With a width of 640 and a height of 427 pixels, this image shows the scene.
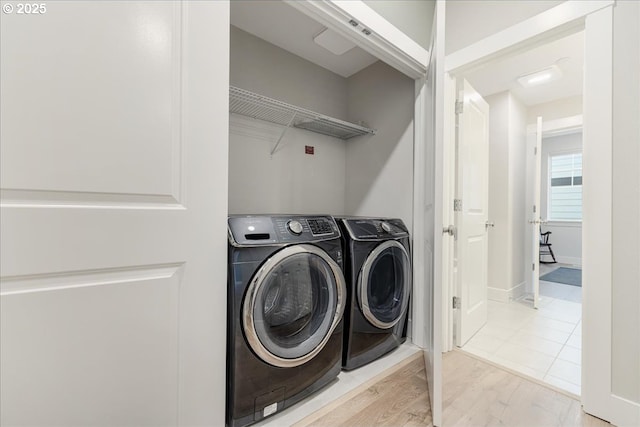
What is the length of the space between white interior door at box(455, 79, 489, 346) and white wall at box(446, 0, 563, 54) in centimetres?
29

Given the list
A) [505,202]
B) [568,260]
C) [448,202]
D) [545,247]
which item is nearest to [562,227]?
[545,247]

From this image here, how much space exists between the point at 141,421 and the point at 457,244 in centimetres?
202

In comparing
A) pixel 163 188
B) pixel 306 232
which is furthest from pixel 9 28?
pixel 306 232

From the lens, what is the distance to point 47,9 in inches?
27.4

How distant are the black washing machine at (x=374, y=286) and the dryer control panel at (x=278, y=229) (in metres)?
0.21

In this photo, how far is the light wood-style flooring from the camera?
1255 millimetres

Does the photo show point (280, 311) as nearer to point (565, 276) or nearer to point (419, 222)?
point (419, 222)

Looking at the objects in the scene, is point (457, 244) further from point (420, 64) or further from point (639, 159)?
point (420, 64)

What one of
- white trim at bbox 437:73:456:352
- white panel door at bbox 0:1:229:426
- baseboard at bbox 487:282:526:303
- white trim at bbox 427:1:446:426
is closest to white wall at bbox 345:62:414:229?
white trim at bbox 437:73:456:352

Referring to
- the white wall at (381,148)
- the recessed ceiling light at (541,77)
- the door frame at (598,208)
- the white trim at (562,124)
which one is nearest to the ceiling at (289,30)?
the white wall at (381,148)

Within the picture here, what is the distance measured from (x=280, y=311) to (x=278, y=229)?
41cm

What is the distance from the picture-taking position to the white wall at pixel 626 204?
1.23 m

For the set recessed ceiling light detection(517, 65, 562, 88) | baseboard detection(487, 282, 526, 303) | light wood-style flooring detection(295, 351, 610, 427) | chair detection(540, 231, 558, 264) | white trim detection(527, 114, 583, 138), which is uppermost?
recessed ceiling light detection(517, 65, 562, 88)

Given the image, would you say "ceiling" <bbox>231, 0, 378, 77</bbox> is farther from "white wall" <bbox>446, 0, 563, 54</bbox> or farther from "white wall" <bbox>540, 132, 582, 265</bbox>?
"white wall" <bbox>540, 132, 582, 265</bbox>
